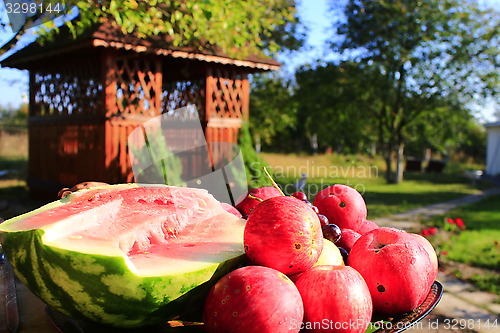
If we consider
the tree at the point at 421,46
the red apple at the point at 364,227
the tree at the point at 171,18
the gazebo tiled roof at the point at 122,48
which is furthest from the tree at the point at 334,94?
the red apple at the point at 364,227

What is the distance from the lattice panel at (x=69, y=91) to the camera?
8945mm

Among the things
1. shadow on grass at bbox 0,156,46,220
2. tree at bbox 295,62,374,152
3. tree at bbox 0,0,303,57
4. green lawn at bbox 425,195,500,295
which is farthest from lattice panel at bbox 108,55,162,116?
tree at bbox 295,62,374,152

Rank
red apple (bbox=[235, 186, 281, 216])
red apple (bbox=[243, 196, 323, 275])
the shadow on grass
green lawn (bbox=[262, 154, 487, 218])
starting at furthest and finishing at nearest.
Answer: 1. green lawn (bbox=[262, 154, 487, 218])
2. the shadow on grass
3. red apple (bbox=[235, 186, 281, 216])
4. red apple (bbox=[243, 196, 323, 275])

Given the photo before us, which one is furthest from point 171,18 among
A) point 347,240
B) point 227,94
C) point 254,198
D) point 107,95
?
point 347,240

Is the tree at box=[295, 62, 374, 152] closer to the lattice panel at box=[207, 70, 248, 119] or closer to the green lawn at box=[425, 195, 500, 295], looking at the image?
the green lawn at box=[425, 195, 500, 295]

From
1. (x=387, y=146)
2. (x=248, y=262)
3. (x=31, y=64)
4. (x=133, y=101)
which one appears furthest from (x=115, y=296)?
(x=387, y=146)

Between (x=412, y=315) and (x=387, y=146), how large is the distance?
20.3 metres

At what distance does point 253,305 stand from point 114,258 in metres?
0.34

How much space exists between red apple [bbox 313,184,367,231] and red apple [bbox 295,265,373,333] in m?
0.57

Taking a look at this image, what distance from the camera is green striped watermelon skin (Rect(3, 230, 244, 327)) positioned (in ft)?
3.33

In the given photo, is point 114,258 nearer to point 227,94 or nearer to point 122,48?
point 122,48

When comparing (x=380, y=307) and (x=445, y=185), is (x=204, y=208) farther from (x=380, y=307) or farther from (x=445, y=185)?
(x=445, y=185)

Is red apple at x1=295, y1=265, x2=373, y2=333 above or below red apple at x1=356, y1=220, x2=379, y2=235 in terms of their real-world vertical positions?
below

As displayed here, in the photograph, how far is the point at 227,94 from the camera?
1009 cm
